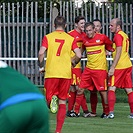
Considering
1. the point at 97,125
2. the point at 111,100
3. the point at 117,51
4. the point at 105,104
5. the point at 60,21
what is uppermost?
the point at 60,21

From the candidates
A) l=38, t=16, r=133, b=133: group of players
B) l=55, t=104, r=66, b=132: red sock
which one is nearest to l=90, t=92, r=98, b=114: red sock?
l=38, t=16, r=133, b=133: group of players

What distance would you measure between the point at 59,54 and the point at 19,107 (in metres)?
6.00

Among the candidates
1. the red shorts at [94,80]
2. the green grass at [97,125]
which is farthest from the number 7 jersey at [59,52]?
the red shorts at [94,80]

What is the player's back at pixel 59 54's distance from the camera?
10.8 m

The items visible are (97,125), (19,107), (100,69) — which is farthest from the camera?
(100,69)

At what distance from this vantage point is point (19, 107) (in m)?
4.81

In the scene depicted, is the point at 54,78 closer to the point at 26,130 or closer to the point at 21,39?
the point at 26,130

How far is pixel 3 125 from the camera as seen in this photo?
4.79 metres

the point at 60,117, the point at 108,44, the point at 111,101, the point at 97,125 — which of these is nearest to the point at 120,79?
the point at 111,101

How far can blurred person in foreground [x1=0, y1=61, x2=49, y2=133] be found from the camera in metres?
4.77

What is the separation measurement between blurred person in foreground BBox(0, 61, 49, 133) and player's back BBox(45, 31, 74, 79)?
5798 mm

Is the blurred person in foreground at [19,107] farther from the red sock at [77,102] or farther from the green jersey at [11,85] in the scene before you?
the red sock at [77,102]

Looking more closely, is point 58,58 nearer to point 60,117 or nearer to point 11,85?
point 60,117

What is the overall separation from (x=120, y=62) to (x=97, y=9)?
23.3 ft
